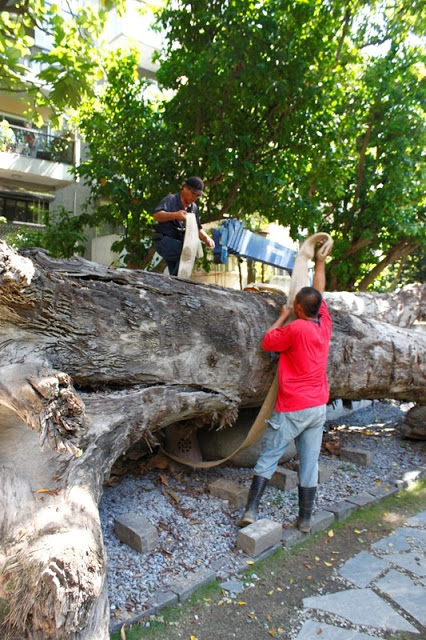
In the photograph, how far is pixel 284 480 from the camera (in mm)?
4094

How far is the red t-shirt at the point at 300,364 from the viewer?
346 cm

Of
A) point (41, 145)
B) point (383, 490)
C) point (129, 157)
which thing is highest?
point (41, 145)

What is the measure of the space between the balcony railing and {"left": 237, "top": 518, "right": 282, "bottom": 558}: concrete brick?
15632mm

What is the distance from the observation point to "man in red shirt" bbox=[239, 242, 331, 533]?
136 inches

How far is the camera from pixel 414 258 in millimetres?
17156

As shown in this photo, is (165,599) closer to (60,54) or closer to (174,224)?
(174,224)

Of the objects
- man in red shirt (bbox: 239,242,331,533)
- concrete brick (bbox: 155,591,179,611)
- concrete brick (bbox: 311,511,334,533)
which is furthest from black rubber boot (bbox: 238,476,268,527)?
concrete brick (bbox: 155,591,179,611)

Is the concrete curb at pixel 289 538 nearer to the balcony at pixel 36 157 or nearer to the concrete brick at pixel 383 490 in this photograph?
the concrete brick at pixel 383 490

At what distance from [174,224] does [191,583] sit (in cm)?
316

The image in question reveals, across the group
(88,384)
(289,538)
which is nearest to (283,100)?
(88,384)

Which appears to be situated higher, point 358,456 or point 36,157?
point 36,157

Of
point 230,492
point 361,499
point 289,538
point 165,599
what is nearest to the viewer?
point 165,599

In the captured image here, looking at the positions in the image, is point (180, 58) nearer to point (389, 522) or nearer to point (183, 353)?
point (183, 353)

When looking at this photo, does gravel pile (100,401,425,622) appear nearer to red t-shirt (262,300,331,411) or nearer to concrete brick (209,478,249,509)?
concrete brick (209,478,249,509)
